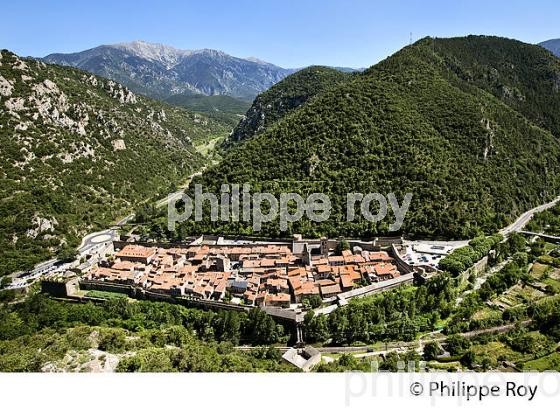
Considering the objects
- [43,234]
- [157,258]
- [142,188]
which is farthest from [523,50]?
[43,234]

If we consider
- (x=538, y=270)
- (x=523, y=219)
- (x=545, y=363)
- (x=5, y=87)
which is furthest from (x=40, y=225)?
(x=523, y=219)

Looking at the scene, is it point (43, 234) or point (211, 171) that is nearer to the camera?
point (43, 234)

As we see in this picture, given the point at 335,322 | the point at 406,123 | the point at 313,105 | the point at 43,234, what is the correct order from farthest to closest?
the point at 313,105 → the point at 406,123 → the point at 43,234 → the point at 335,322

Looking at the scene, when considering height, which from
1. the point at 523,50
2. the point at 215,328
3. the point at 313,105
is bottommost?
the point at 215,328

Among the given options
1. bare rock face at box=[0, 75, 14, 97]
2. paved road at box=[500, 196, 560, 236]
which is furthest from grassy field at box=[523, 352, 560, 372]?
bare rock face at box=[0, 75, 14, 97]

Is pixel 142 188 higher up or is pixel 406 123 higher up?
pixel 406 123

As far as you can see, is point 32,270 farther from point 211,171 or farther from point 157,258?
point 211,171

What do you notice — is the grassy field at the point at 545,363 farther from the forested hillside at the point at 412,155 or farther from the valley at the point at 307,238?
the forested hillside at the point at 412,155

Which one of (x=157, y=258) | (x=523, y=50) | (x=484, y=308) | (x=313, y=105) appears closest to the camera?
(x=484, y=308)
